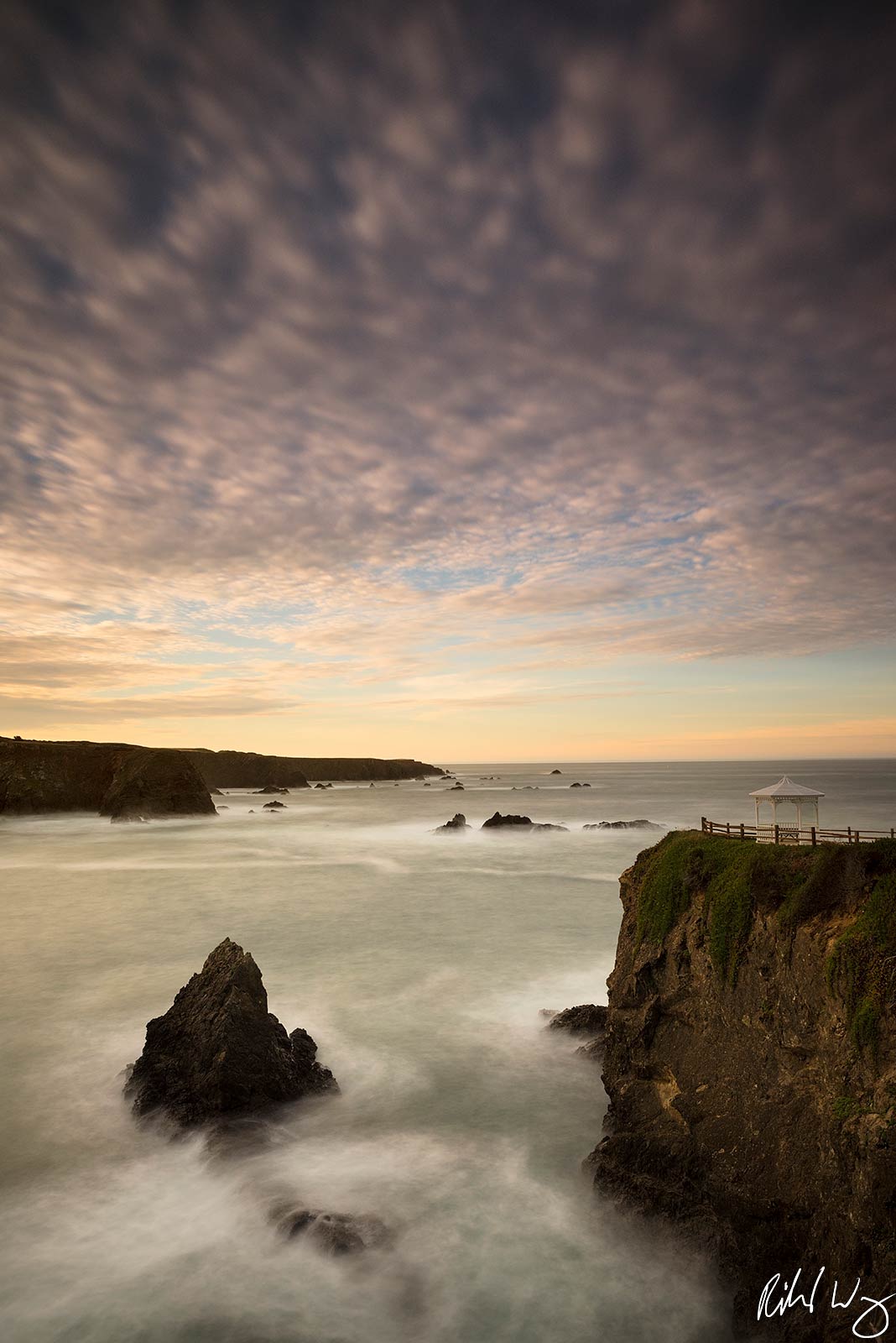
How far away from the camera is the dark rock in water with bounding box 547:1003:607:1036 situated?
2036 centimetres

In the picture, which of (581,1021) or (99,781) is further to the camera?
(99,781)

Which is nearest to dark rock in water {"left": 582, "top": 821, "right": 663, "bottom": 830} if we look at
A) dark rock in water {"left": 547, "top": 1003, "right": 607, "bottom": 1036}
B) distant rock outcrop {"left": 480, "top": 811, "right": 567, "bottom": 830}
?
distant rock outcrop {"left": 480, "top": 811, "right": 567, "bottom": 830}

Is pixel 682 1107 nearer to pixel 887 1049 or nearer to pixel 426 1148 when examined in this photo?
pixel 887 1049

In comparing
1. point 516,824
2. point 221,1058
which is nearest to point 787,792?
point 221,1058

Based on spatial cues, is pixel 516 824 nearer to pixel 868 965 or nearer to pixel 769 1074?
pixel 769 1074

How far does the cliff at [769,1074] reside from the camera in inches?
387

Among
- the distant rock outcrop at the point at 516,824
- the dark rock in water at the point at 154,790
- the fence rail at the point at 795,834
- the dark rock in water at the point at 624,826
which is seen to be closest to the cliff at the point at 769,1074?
the fence rail at the point at 795,834

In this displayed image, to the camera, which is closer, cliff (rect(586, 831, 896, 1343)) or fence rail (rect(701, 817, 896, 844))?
→ cliff (rect(586, 831, 896, 1343))

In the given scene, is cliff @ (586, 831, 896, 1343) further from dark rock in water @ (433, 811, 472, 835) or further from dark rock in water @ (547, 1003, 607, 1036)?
dark rock in water @ (433, 811, 472, 835)

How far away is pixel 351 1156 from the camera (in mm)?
14609

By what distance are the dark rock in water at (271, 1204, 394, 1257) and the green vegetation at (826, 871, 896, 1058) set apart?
863cm

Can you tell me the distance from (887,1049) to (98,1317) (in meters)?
12.6

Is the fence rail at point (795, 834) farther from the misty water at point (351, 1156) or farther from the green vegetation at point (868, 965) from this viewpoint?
the misty water at point (351, 1156)

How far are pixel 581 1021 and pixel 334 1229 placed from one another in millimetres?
10563
